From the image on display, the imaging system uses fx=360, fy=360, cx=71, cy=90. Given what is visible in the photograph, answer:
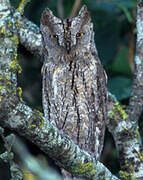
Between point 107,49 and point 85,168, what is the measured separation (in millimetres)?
1851

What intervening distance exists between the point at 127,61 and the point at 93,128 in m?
1.04

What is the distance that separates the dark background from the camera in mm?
3211

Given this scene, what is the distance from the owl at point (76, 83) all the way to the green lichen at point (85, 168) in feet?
2.81

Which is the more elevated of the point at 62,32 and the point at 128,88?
the point at 62,32

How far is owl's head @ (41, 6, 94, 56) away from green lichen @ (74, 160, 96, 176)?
1.00 m

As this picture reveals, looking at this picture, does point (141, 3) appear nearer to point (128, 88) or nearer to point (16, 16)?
point (128, 88)

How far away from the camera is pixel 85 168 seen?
166cm

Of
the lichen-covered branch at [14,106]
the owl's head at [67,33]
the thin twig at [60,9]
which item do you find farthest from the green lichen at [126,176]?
the thin twig at [60,9]

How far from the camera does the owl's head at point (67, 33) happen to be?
2377 mm

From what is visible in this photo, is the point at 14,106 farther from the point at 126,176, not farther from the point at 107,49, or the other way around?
the point at 107,49

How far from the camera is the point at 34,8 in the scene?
3.64 meters

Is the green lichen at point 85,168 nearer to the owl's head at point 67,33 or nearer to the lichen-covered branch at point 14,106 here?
the lichen-covered branch at point 14,106

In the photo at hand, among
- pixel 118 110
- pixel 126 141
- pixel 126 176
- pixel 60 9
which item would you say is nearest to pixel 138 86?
pixel 118 110

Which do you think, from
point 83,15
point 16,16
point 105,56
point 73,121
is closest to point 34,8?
point 105,56
